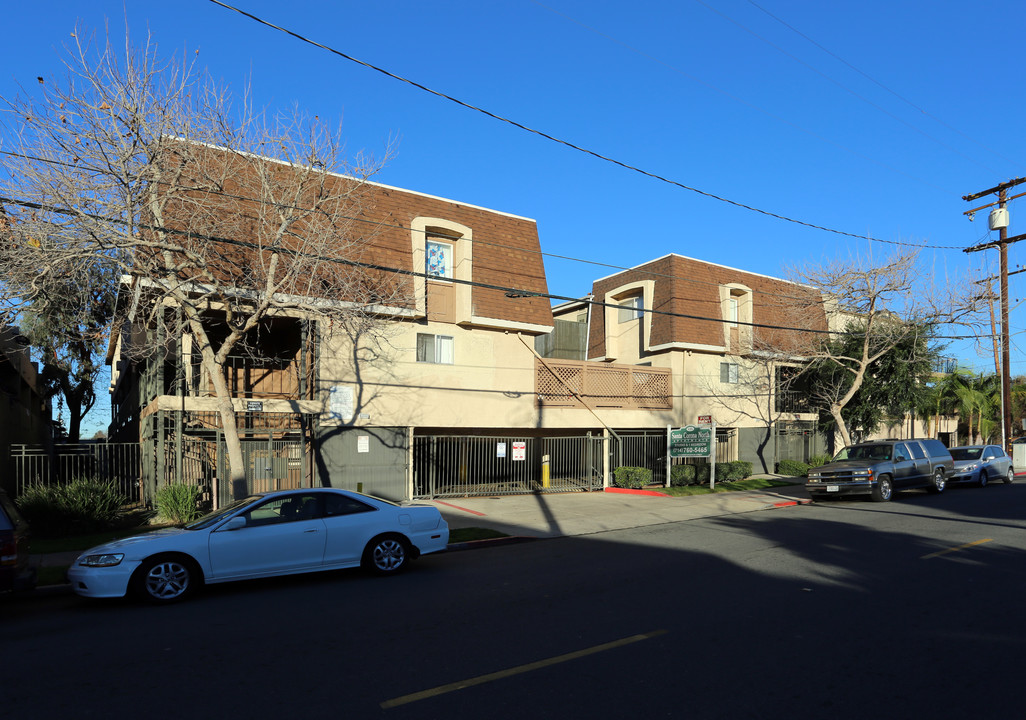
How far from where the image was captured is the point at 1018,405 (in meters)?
45.5

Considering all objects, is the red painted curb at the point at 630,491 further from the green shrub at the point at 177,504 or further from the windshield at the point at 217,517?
the windshield at the point at 217,517

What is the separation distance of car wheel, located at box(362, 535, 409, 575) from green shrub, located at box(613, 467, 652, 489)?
13.9m

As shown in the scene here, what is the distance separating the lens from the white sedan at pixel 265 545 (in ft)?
26.8

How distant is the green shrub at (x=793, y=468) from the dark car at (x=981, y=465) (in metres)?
5.18

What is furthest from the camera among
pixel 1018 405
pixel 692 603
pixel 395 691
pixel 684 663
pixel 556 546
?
pixel 1018 405

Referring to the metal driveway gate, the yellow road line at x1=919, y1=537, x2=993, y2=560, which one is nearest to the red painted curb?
the metal driveway gate

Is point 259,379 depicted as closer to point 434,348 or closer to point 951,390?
point 434,348

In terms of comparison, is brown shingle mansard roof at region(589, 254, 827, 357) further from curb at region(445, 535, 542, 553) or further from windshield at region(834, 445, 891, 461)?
curb at region(445, 535, 542, 553)

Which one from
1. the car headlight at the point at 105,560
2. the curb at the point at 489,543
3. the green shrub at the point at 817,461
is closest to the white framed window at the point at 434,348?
the curb at the point at 489,543

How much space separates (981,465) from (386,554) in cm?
2227

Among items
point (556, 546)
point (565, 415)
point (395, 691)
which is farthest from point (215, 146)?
point (565, 415)

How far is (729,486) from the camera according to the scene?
77.8ft

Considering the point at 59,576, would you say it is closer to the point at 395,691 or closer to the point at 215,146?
the point at 395,691

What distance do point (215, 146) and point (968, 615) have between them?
45.3 ft
